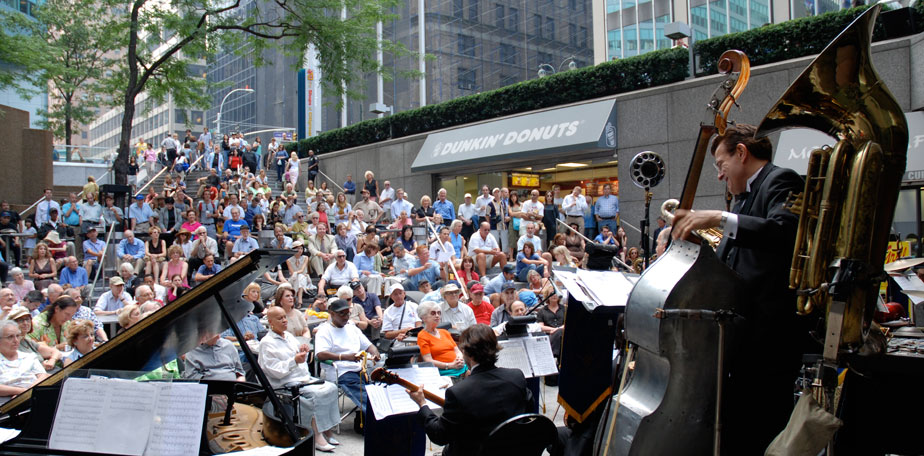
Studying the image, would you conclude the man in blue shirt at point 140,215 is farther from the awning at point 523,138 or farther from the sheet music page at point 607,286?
the sheet music page at point 607,286

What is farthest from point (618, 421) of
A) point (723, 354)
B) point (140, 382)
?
point (140, 382)

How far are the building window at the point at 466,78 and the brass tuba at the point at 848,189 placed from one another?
32.1m

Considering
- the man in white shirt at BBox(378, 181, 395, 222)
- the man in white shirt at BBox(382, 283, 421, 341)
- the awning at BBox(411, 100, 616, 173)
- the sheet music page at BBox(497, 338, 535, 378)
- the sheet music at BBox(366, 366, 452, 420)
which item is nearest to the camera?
the sheet music at BBox(366, 366, 452, 420)

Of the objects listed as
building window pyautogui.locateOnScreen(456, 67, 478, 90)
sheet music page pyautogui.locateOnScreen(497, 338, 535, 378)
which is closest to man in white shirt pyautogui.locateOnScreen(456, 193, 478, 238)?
sheet music page pyautogui.locateOnScreen(497, 338, 535, 378)

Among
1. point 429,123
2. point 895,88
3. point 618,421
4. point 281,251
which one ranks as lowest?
point 618,421

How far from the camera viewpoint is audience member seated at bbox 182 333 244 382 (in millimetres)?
6809

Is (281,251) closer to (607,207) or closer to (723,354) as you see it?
(723,354)

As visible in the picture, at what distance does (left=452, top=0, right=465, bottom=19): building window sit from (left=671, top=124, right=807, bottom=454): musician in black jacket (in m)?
32.4

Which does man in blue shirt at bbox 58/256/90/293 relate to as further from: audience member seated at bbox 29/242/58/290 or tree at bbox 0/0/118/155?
tree at bbox 0/0/118/155

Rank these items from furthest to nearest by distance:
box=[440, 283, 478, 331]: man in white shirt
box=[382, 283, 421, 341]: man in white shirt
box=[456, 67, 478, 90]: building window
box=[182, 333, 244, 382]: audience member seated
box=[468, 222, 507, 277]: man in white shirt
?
box=[456, 67, 478, 90]: building window → box=[468, 222, 507, 277]: man in white shirt → box=[382, 283, 421, 341]: man in white shirt → box=[440, 283, 478, 331]: man in white shirt → box=[182, 333, 244, 382]: audience member seated

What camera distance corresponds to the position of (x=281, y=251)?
137 inches

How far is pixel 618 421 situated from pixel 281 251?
1.91m

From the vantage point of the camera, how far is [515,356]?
6039mm

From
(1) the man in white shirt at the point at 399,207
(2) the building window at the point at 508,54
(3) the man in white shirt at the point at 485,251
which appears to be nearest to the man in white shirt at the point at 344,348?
(3) the man in white shirt at the point at 485,251
